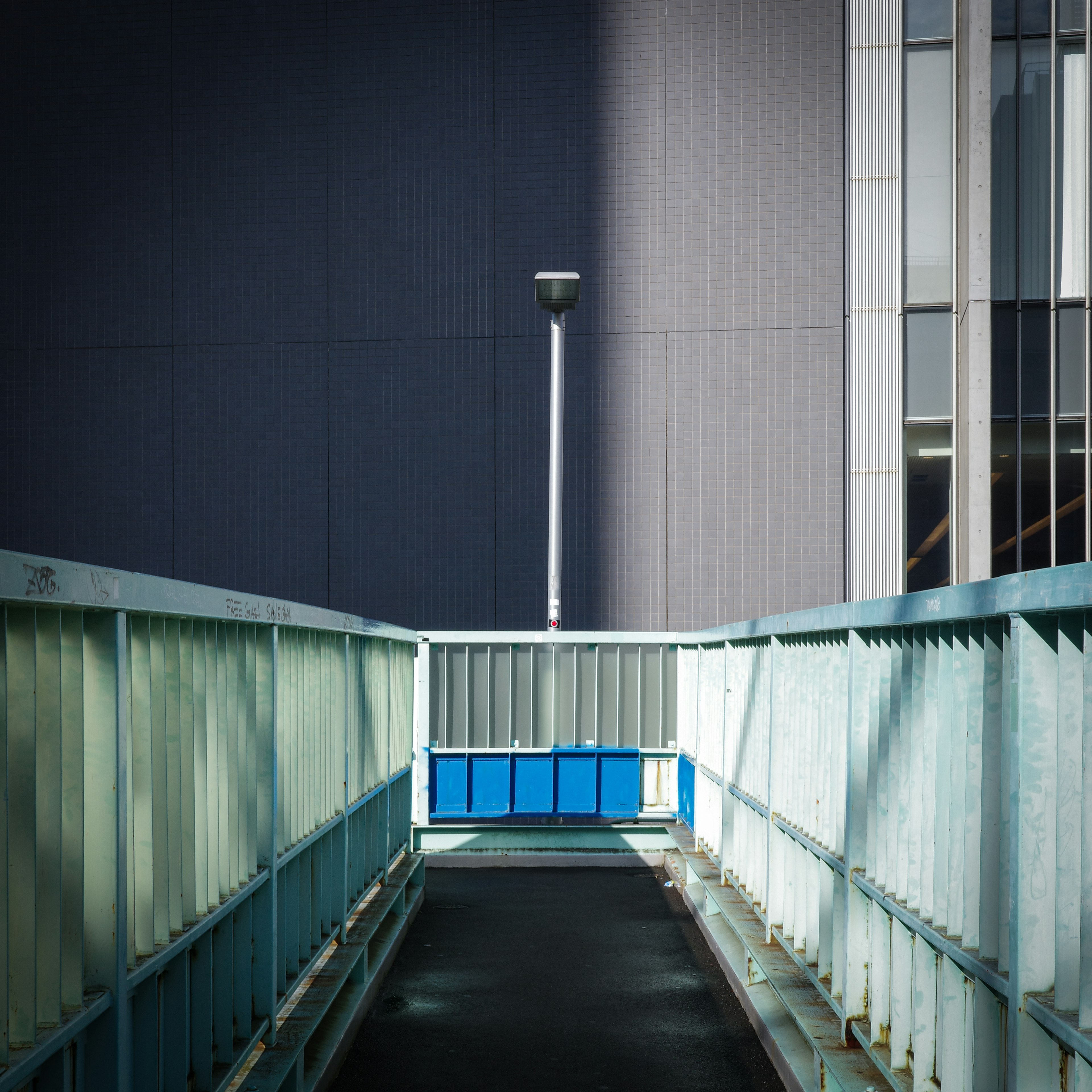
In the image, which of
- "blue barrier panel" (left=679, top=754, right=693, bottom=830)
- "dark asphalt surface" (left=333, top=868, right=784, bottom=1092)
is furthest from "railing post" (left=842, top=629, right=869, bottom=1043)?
"blue barrier panel" (left=679, top=754, right=693, bottom=830)

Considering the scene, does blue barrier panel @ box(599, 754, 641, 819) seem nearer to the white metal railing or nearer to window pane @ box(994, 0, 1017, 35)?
the white metal railing

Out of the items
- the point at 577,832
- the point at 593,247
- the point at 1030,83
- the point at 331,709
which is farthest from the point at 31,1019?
the point at 1030,83

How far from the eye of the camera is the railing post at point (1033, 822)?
8.16 feet

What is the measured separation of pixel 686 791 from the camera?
9.52 metres

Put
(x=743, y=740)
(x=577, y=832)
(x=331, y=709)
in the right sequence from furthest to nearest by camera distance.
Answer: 1. (x=577, y=832)
2. (x=743, y=740)
3. (x=331, y=709)

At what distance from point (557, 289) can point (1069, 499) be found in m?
7.21

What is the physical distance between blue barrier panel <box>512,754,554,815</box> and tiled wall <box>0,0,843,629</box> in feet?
13.0

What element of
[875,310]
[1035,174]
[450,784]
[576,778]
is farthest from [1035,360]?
[450,784]

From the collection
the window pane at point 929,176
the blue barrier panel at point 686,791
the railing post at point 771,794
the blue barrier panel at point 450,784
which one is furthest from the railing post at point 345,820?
the window pane at point 929,176

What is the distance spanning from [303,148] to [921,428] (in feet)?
28.6

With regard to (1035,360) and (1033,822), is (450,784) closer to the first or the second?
(1033,822)

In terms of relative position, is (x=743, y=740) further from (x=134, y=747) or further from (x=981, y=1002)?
(x=134, y=747)

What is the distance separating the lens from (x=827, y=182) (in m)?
13.8

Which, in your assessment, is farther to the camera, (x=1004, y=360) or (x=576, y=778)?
(x=1004, y=360)
